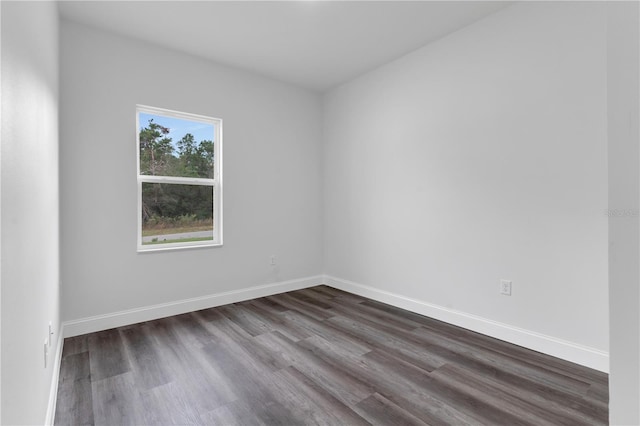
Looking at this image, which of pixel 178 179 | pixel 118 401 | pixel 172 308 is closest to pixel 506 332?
pixel 118 401

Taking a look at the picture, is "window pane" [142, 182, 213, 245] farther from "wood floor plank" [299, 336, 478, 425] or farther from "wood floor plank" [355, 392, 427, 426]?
"wood floor plank" [355, 392, 427, 426]

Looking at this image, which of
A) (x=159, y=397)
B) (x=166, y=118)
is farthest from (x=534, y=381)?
(x=166, y=118)

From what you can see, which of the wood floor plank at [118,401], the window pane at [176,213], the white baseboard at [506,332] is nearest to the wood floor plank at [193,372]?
the wood floor plank at [118,401]

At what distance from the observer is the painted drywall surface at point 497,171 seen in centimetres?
225

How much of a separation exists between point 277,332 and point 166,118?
2.49 m

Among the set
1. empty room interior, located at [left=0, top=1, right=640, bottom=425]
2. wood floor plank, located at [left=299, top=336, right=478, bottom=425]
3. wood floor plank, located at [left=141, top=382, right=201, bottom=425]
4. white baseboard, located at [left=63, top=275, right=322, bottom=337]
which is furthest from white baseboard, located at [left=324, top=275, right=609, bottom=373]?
wood floor plank, located at [left=141, top=382, right=201, bottom=425]

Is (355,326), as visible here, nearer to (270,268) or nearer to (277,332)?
(277,332)

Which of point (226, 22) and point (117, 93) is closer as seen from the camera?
point (226, 22)

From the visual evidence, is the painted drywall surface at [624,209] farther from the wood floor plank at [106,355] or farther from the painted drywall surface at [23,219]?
the wood floor plank at [106,355]

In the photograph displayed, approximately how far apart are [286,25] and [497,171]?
2279mm

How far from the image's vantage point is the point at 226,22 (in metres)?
2.81

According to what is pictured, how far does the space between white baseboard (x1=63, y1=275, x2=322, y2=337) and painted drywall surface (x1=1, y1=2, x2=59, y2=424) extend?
1395 millimetres

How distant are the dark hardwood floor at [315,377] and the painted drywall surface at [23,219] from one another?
0.58m

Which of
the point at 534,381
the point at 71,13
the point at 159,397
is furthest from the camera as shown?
the point at 71,13
